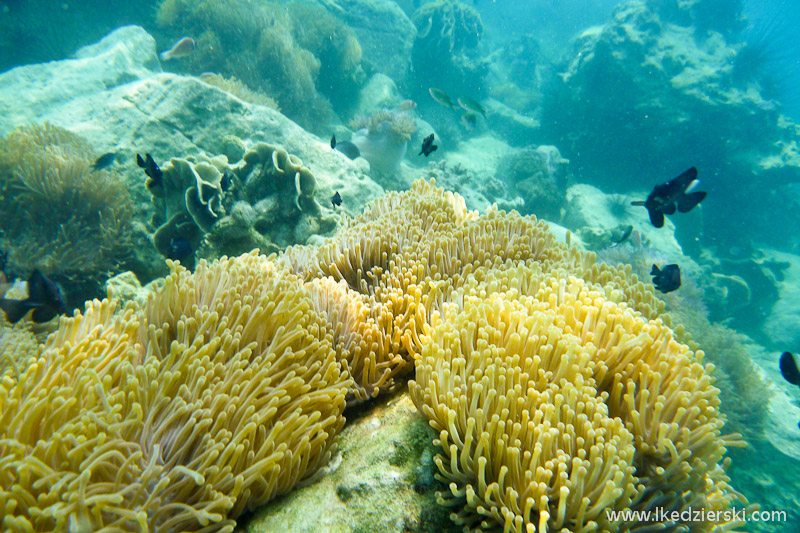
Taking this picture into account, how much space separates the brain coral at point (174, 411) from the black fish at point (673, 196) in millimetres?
4341

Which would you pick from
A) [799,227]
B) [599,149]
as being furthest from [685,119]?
[799,227]

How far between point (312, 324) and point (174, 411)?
2.50 ft

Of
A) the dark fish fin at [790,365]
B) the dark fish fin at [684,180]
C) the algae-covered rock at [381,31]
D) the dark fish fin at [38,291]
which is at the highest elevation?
the algae-covered rock at [381,31]

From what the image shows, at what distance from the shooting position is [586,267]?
2742 mm

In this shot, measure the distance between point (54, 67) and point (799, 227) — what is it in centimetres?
2680

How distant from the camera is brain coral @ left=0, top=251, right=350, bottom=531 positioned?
120 centimetres

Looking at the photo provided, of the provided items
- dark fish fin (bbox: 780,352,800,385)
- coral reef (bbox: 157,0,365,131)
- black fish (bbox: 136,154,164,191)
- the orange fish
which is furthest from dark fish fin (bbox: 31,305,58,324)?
coral reef (bbox: 157,0,365,131)

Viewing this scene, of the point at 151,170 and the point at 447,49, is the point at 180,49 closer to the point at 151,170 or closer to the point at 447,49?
the point at 151,170

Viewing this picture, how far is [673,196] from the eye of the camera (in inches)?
171

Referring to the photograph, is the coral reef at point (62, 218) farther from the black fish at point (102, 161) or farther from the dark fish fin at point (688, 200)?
the dark fish fin at point (688, 200)

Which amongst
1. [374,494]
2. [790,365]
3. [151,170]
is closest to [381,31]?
[151,170]

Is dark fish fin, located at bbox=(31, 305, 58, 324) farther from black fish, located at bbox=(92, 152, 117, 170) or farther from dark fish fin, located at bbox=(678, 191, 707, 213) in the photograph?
dark fish fin, located at bbox=(678, 191, 707, 213)

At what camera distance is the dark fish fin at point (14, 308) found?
3011 millimetres

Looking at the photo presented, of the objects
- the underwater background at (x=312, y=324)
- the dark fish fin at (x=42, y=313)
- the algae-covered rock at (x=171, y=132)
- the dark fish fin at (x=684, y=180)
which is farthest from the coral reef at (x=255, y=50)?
the dark fish fin at (x=684, y=180)
